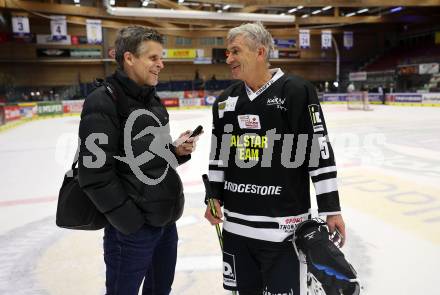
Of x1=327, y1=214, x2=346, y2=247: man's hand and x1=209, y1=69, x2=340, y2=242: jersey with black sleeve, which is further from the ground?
x1=209, y1=69, x2=340, y2=242: jersey with black sleeve

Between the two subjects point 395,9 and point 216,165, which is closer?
point 216,165

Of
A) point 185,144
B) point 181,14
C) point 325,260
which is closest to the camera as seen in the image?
point 325,260

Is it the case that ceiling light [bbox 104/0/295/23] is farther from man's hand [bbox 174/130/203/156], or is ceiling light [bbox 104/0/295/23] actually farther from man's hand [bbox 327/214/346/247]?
man's hand [bbox 327/214/346/247]

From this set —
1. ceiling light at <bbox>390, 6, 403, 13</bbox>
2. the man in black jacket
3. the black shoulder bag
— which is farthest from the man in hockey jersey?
ceiling light at <bbox>390, 6, 403, 13</bbox>

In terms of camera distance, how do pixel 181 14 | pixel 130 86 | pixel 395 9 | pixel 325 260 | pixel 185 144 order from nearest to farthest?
pixel 325 260 → pixel 130 86 → pixel 185 144 → pixel 181 14 → pixel 395 9

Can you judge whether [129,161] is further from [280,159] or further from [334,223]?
[334,223]

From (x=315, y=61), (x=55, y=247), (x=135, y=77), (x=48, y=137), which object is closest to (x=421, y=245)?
(x=135, y=77)

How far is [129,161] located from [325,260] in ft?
3.18

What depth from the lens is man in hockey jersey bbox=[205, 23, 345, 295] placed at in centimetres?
188

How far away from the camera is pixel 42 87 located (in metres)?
27.9

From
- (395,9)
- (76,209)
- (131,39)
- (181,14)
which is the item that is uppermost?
(395,9)

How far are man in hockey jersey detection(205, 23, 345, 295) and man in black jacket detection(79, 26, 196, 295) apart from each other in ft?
1.24

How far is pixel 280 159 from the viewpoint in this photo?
6.26 feet

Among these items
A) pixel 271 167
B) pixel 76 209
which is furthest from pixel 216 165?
pixel 76 209
